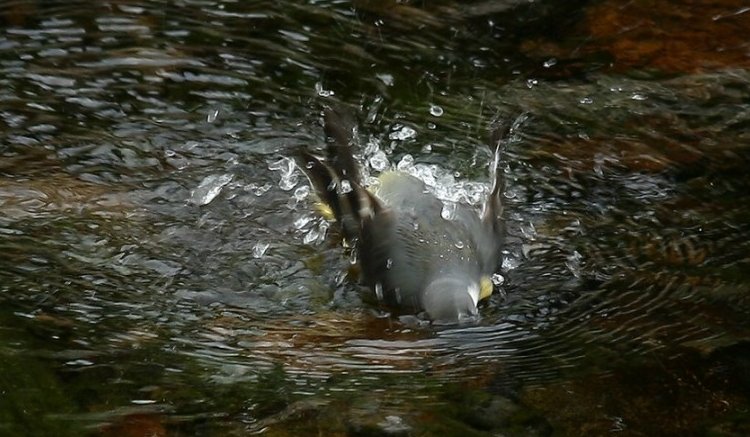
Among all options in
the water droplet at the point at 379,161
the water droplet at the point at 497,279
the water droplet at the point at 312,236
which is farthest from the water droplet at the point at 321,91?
the water droplet at the point at 497,279

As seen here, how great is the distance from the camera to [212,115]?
593cm

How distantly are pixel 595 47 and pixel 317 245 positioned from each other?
255cm

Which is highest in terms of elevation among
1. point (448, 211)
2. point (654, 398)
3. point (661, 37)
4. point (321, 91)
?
point (661, 37)

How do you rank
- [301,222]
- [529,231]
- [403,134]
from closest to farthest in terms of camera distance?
[529,231] < [301,222] < [403,134]

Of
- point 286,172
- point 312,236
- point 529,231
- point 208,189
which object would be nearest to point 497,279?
point 529,231

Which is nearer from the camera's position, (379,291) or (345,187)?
(379,291)

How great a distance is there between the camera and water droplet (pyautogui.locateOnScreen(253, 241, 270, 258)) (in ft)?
16.1

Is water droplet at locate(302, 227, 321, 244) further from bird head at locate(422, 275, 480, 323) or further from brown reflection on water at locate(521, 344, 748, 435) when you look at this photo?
brown reflection on water at locate(521, 344, 748, 435)

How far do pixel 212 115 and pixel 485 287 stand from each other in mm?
1997

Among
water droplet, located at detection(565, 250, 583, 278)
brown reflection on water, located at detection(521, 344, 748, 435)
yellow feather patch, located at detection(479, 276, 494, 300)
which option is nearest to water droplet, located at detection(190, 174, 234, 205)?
yellow feather patch, located at detection(479, 276, 494, 300)

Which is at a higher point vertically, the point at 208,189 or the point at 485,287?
the point at 208,189

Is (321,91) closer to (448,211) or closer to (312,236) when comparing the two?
(312,236)

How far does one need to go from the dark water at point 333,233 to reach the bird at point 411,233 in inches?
3.9

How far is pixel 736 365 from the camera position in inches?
156
